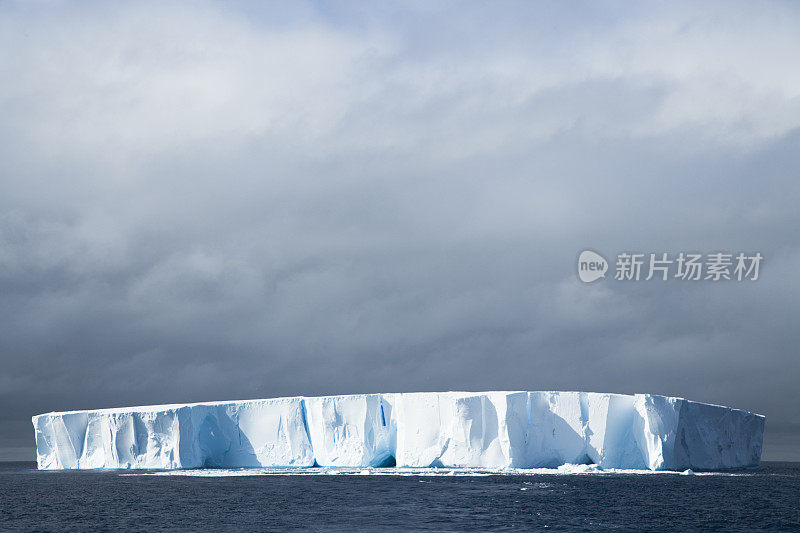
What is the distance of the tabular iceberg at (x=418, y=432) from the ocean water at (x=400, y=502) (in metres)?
0.78

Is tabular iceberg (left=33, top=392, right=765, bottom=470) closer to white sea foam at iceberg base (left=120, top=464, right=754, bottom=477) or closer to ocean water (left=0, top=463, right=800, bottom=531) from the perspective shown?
white sea foam at iceberg base (left=120, top=464, right=754, bottom=477)

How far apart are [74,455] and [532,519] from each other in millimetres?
23317

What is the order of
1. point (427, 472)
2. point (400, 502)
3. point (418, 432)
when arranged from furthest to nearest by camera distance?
point (427, 472) < point (418, 432) < point (400, 502)

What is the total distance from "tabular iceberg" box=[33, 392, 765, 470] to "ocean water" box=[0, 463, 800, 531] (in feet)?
2.56

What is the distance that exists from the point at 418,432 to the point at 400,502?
8399 millimetres

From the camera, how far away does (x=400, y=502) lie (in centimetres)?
2127

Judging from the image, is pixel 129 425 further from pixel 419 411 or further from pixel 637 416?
pixel 637 416

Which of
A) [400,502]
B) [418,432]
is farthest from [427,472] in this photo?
[400,502]

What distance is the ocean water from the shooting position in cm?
1809

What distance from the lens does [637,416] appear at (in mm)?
28672

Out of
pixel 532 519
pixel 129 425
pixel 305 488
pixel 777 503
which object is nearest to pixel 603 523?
pixel 532 519

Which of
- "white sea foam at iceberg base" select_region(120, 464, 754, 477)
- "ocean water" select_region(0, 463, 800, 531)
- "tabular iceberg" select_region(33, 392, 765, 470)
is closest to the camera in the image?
"ocean water" select_region(0, 463, 800, 531)

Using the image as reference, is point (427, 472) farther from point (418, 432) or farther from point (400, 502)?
point (400, 502)

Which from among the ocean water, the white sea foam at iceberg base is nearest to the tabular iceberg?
the white sea foam at iceberg base
